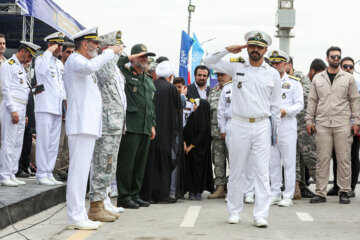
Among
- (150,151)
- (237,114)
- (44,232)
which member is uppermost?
(237,114)

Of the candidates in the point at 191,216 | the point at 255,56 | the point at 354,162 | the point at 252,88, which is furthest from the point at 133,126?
the point at 354,162

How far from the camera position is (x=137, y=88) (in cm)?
817

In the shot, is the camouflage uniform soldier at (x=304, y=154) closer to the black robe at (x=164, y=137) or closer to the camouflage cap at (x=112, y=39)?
the black robe at (x=164, y=137)

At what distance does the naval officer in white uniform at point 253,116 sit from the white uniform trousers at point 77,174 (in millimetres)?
1652

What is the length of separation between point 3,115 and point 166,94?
88.0 inches

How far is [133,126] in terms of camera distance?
26.6 feet

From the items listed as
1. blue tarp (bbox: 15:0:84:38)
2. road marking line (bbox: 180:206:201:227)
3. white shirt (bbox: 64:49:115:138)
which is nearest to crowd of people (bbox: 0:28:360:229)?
white shirt (bbox: 64:49:115:138)

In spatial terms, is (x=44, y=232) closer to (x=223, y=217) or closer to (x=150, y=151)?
(x=223, y=217)

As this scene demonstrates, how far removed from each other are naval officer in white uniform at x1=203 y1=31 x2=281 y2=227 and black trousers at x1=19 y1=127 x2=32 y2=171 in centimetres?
475

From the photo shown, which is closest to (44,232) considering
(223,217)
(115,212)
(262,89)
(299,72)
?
(115,212)

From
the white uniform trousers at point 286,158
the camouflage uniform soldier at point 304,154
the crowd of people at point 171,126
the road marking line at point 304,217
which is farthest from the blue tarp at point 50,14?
the road marking line at point 304,217

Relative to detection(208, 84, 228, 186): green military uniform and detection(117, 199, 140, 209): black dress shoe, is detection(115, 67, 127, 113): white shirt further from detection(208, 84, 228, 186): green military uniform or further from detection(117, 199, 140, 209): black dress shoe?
detection(208, 84, 228, 186): green military uniform

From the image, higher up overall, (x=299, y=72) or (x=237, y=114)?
(x=299, y=72)

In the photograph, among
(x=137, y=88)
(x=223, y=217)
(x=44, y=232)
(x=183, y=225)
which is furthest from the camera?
(x=137, y=88)
